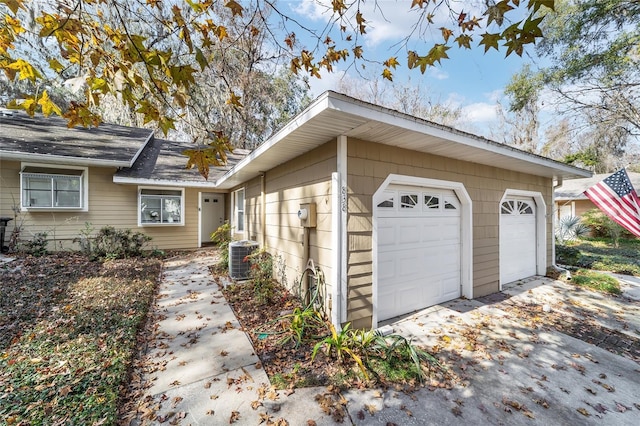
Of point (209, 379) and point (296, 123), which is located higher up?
point (296, 123)

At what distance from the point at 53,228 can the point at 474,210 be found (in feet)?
36.3

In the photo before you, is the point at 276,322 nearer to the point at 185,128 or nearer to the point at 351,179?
the point at 351,179

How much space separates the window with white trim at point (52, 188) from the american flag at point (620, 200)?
1337 cm

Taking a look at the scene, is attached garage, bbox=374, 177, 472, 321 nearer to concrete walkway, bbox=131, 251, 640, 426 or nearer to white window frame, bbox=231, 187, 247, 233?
concrete walkway, bbox=131, 251, 640, 426

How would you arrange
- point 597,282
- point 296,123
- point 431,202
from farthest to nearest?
1. point 597,282
2. point 431,202
3. point 296,123

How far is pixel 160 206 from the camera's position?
29.5 feet

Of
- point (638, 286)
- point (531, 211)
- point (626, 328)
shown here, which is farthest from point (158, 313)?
point (638, 286)

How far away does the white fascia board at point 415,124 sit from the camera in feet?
8.61

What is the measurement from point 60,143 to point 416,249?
10.7 meters

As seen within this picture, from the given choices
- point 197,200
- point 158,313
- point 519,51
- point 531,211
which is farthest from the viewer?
point 197,200

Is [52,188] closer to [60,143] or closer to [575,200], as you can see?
[60,143]

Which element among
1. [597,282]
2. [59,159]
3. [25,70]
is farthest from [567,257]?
[59,159]

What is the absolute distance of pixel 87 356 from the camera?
289cm

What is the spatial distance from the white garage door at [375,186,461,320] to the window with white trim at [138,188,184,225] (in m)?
8.01
